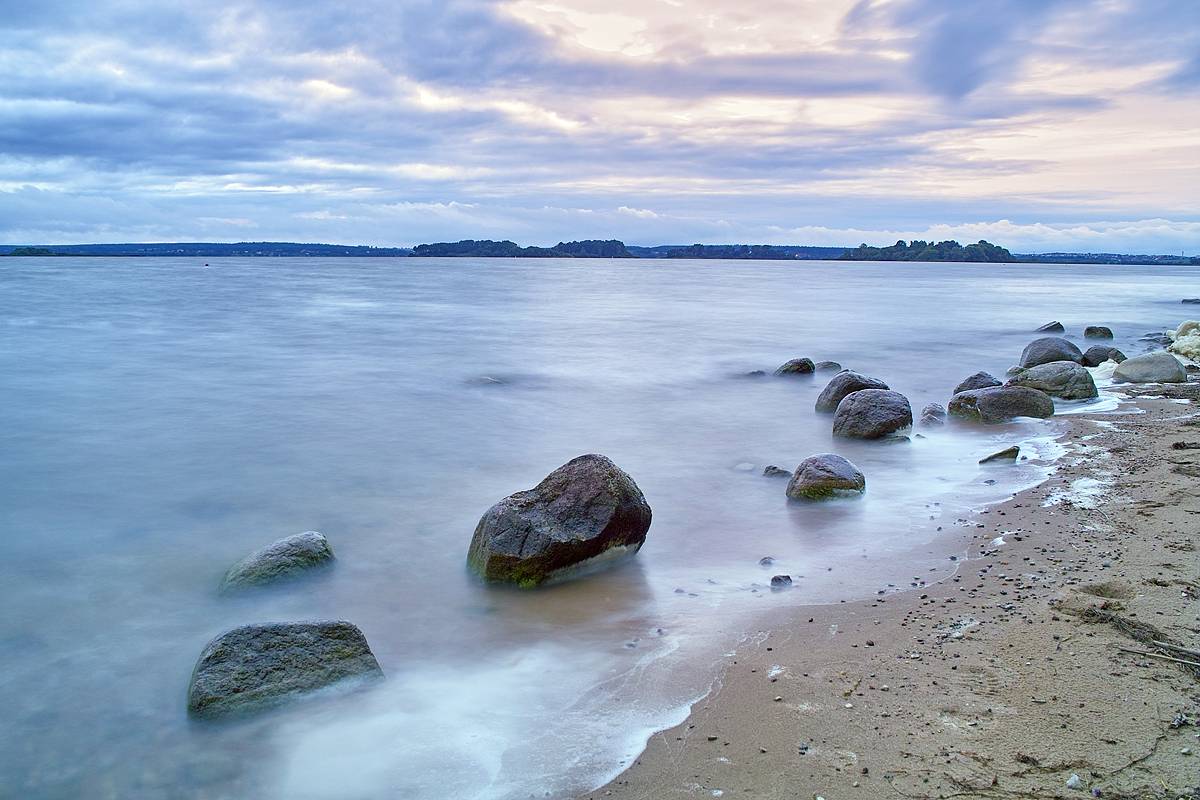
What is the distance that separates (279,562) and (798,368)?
12.3 meters

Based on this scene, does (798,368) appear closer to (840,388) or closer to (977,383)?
(977,383)

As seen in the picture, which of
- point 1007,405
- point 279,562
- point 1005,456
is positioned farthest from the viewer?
point 1007,405

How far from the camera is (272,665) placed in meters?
4.65

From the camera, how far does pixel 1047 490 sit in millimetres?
7703

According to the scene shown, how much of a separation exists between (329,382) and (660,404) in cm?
626

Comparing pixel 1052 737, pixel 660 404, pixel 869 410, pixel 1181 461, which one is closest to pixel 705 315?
pixel 660 404

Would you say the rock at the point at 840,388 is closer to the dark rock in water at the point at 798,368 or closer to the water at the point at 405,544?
the water at the point at 405,544

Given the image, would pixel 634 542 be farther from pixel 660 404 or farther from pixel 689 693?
pixel 660 404

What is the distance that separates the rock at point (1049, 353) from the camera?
1608 centimetres

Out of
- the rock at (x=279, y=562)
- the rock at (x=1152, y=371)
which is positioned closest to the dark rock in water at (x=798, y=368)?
the rock at (x=1152, y=371)

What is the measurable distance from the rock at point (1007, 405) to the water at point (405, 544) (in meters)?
0.63

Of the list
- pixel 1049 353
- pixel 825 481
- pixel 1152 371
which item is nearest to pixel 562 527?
pixel 825 481

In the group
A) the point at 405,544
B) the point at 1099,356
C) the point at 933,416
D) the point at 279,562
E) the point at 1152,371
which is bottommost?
the point at 405,544

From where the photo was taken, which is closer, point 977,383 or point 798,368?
point 977,383
